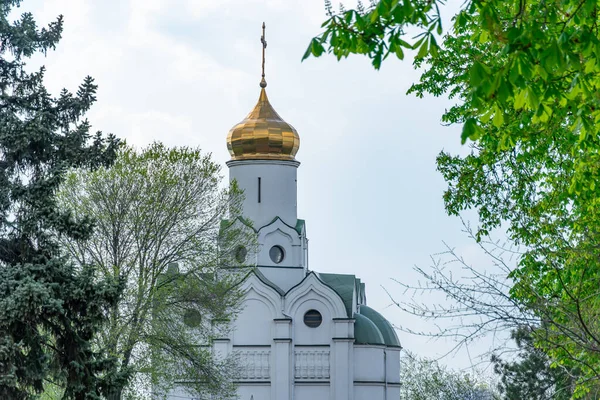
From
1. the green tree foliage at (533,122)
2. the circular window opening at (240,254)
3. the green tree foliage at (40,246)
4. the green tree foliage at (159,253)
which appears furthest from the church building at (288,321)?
the green tree foliage at (533,122)

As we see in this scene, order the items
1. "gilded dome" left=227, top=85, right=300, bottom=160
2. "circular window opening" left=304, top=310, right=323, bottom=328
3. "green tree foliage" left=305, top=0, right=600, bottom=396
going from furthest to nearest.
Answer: "gilded dome" left=227, top=85, right=300, bottom=160 → "circular window opening" left=304, top=310, right=323, bottom=328 → "green tree foliage" left=305, top=0, right=600, bottom=396

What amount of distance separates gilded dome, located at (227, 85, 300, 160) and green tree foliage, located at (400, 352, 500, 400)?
32.2ft

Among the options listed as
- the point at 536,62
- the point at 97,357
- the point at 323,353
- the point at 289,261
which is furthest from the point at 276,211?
the point at 536,62

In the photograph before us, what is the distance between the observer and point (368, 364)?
41.5m

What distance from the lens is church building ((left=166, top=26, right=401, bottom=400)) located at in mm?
40906

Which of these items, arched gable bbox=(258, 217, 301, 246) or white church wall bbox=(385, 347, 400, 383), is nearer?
white church wall bbox=(385, 347, 400, 383)

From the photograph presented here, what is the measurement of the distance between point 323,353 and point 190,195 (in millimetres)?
15540

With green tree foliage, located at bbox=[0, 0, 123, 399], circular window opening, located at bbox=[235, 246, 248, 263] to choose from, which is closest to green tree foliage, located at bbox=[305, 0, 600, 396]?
green tree foliage, located at bbox=[0, 0, 123, 399]

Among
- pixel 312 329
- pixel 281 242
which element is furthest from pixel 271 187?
pixel 312 329

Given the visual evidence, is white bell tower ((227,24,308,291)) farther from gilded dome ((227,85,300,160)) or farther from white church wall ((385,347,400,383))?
white church wall ((385,347,400,383))

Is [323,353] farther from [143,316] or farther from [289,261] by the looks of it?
[143,316]

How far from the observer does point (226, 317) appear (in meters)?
28.1

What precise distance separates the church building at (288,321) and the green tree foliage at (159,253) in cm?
1179

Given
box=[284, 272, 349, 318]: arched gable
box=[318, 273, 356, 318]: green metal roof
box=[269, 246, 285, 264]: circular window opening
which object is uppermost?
box=[269, 246, 285, 264]: circular window opening
